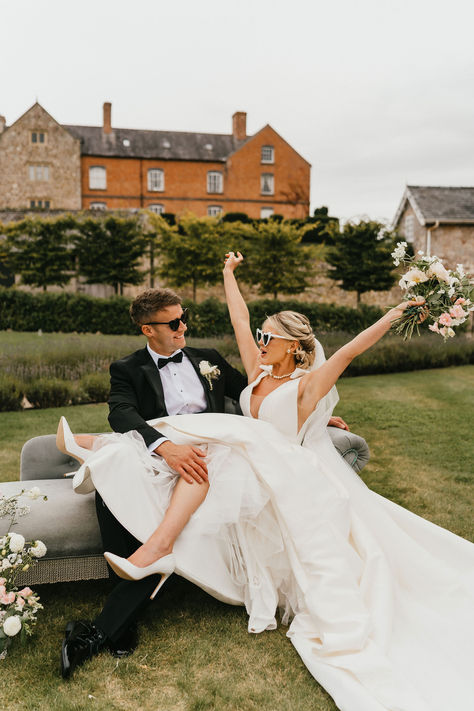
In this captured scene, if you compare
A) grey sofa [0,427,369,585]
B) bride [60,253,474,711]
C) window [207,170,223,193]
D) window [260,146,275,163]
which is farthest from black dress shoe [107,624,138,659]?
window [260,146,275,163]

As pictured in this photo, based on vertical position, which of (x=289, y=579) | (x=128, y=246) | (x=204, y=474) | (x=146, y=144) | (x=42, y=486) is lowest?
(x=289, y=579)

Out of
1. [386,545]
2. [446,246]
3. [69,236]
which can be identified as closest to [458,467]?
[386,545]

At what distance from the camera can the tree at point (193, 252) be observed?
87.6 ft

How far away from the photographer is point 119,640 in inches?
115

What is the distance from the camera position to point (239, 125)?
40.8m

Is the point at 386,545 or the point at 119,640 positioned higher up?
the point at 386,545

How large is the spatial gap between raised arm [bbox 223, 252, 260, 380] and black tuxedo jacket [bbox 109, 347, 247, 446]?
0.26 m

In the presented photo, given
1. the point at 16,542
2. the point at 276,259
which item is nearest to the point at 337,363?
the point at 16,542

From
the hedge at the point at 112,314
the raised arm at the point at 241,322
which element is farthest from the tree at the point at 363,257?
the raised arm at the point at 241,322

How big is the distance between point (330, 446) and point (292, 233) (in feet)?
80.5

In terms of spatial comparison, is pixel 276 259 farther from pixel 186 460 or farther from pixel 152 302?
pixel 186 460

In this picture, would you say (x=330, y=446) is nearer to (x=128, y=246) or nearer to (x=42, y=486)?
(x=42, y=486)

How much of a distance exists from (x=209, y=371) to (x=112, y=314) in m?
17.2

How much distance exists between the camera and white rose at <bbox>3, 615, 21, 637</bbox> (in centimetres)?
267
